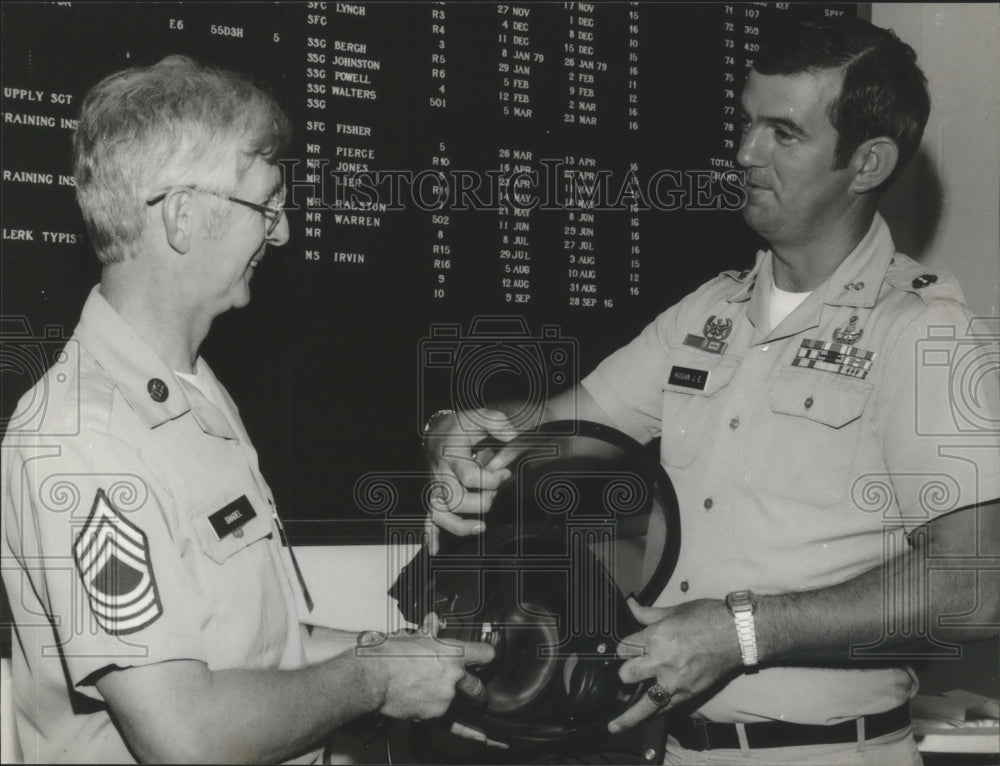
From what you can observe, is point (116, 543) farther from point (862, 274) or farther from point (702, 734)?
point (862, 274)

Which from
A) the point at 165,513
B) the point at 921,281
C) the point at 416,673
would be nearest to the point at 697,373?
the point at 921,281

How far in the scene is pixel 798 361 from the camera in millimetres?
1776

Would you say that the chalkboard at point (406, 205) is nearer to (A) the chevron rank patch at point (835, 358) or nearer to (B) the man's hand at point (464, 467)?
(B) the man's hand at point (464, 467)

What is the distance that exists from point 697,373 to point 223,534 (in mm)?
903

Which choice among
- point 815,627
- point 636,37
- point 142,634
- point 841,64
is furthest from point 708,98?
point 142,634

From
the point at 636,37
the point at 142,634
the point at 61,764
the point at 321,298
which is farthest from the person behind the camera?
the point at 636,37

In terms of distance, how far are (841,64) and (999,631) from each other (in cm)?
96

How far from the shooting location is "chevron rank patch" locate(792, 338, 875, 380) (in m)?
1.69

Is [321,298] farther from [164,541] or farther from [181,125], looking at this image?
[164,541]

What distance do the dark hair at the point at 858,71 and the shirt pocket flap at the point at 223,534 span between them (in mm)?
1129

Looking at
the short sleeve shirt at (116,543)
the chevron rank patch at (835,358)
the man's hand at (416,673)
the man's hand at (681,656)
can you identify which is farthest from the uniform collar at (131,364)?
the chevron rank patch at (835,358)

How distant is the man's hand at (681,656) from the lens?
1586mm

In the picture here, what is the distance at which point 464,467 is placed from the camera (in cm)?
180

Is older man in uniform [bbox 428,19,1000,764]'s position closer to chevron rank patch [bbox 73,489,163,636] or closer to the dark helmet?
the dark helmet
